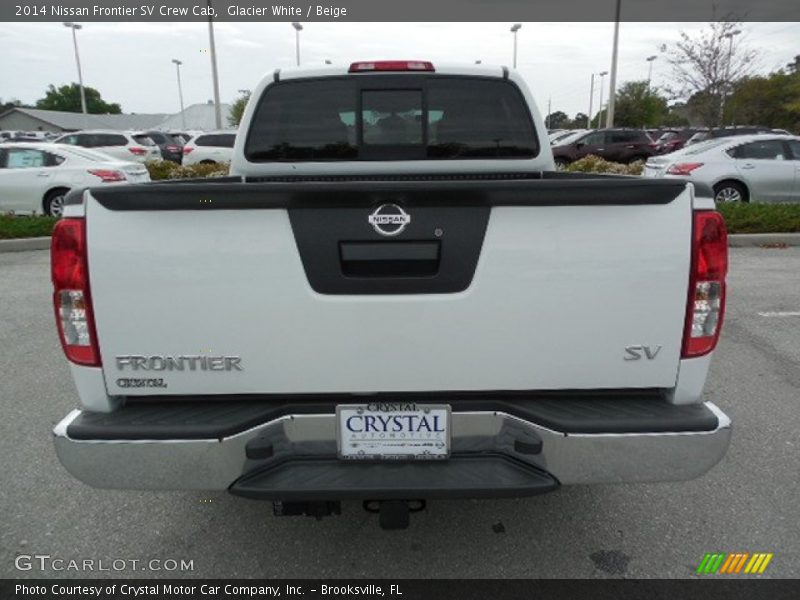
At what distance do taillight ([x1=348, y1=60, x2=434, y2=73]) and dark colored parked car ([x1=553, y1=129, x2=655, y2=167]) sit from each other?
58.4 ft

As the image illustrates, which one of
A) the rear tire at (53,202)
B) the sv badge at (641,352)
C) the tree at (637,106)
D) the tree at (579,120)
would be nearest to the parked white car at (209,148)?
the rear tire at (53,202)

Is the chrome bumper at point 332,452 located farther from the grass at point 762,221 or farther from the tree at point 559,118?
the tree at point 559,118

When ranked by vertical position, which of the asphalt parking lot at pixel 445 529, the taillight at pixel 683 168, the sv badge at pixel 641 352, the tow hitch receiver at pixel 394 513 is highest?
the taillight at pixel 683 168

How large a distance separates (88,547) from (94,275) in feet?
4.63

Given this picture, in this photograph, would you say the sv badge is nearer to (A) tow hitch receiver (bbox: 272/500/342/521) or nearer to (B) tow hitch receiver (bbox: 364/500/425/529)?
(B) tow hitch receiver (bbox: 364/500/425/529)

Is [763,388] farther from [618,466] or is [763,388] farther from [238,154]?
[238,154]

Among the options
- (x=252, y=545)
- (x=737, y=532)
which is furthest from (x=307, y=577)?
(x=737, y=532)

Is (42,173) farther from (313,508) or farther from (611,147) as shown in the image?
(611,147)

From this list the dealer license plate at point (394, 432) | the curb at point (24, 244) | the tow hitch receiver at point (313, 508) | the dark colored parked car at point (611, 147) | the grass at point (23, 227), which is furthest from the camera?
the dark colored parked car at point (611, 147)

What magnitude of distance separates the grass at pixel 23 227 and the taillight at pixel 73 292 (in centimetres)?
907

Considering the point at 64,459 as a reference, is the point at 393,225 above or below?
above

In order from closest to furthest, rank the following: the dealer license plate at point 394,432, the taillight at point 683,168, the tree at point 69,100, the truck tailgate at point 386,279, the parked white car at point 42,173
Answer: the truck tailgate at point 386,279 < the dealer license plate at point 394,432 < the taillight at point 683,168 < the parked white car at point 42,173 < the tree at point 69,100

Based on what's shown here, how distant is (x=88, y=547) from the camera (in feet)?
8.31

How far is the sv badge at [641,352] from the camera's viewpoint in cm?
197
